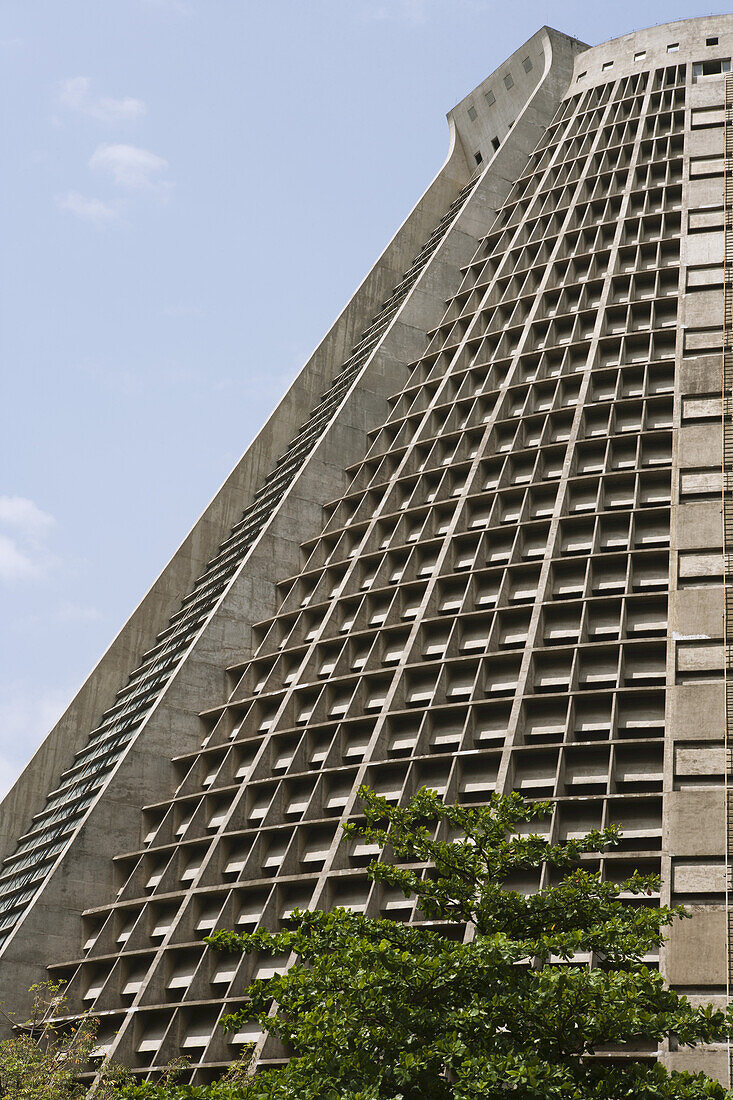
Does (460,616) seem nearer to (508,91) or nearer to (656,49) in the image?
(656,49)

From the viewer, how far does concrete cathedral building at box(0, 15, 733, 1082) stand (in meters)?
27.2

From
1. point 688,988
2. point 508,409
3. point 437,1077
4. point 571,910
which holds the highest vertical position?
point 508,409

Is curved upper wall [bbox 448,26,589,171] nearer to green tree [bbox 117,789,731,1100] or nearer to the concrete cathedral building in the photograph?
the concrete cathedral building

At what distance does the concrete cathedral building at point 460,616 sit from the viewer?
1071 inches

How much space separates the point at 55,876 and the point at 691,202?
27.4 m

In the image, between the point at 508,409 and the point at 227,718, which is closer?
the point at 227,718

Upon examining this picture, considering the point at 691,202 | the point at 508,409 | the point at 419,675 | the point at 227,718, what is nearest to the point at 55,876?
the point at 227,718

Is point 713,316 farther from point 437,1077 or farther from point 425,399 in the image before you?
point 437,1077

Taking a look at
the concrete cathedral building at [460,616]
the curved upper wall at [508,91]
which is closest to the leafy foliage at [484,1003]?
the concrete cathedral building at [460,616]

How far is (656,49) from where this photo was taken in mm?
51656

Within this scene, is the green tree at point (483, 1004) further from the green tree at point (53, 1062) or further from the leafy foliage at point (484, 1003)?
the green tree at point (53, 1062)

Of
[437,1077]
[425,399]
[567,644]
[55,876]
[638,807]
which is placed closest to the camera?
[437,1077]

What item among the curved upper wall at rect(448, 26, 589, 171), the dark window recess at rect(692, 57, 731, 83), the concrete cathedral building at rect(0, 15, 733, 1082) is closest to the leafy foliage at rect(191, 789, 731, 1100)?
the concrete cathedral building at rect(0, 15, 733, 1082)

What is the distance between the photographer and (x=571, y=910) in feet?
54.0
